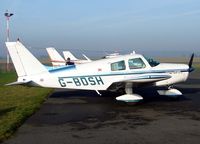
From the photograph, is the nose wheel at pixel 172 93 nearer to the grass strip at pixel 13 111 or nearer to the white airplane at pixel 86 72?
the white airplane at pixel 86 72

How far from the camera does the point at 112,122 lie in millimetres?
9445

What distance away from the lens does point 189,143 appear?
7008 mm

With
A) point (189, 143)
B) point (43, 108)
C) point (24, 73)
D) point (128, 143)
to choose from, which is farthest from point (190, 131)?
point (24, 73)

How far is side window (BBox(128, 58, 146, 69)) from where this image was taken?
13.7 meters

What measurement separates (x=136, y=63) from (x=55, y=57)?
25.1 metres

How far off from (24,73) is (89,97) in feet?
10.4

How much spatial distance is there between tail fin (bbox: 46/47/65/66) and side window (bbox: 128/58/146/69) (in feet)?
78.4

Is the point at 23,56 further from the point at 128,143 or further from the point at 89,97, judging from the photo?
the point at 128,143

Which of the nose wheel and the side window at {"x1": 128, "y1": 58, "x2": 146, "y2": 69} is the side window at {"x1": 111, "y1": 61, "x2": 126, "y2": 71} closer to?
the side window at {"x1": 128, "y1": 58, "x2": 146, "y2": 69}

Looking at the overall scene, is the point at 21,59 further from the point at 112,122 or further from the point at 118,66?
the point at 112,122

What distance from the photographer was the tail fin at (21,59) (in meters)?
13.6

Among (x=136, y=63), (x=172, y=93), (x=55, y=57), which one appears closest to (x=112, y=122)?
(x=136, y=63)

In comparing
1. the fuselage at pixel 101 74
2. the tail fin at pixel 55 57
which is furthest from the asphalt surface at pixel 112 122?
Answer: the tail fin at pixel 55 57

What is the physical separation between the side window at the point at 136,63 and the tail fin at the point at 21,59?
3.65 m
